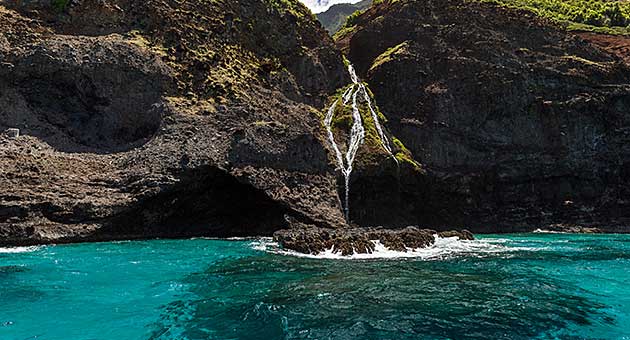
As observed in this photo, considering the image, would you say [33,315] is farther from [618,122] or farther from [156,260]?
[618,122]

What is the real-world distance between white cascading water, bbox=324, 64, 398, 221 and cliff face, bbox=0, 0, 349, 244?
1913 mm

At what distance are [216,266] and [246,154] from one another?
1611 centimetres

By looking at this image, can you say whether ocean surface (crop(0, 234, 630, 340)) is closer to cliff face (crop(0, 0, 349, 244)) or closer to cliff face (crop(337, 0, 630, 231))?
cliff face (crop(0, 0, 349, 244))

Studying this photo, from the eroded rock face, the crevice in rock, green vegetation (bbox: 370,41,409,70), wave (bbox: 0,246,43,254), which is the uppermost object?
green vegetation (bbox: 370,41,409,70)

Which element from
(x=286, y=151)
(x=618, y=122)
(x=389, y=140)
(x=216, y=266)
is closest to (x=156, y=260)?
(x=216, y=266)

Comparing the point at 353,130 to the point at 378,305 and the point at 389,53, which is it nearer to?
the point at 389,53

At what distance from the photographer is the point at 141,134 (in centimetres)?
3697

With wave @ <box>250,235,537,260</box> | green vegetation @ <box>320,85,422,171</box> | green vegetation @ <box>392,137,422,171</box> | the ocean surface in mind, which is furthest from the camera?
green vegetation @ <box>392,137,422,171</box>

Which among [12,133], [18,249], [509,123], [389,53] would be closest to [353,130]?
[389,53]

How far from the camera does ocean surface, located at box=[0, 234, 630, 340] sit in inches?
445

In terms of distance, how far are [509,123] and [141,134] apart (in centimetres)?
3745

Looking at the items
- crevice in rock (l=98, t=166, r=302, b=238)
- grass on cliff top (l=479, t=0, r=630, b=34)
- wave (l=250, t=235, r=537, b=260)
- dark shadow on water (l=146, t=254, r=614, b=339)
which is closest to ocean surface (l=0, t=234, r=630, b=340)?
dark shadow on water (l=146, t=254, r=614, b=339)

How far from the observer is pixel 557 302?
46.5ft

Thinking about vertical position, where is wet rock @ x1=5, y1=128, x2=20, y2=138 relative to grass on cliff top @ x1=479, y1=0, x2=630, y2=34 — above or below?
below
